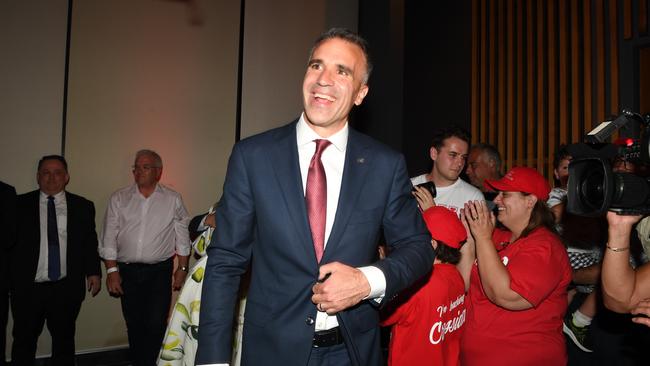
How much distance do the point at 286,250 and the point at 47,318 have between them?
3.42 m

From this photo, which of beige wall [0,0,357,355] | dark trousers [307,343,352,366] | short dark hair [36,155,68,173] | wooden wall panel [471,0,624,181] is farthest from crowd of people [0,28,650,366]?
wooden wall panel [471,0,624,181]

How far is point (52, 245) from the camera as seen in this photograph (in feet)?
12.7

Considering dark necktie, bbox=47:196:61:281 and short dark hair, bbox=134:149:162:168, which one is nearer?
dark necktie, bbox=47:196:61:281

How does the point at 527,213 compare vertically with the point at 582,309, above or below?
above

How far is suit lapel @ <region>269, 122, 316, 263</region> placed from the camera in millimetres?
1329

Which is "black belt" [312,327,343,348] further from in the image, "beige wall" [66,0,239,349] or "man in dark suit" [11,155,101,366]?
"beige wall" [66,0,239,349]

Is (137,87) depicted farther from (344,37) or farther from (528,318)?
(528,318)

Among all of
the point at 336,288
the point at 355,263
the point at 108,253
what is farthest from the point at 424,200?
the point at 108,253

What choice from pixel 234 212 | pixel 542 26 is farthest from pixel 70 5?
pixel 542 26

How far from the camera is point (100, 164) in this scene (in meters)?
4.45

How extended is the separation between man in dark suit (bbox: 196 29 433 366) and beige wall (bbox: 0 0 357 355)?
11.7 ft

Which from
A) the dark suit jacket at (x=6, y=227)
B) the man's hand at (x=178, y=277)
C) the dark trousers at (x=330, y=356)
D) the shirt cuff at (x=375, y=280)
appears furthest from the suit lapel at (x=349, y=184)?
the man's hand at (x=178, y=277)

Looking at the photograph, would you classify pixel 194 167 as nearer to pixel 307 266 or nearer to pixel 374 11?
pixel 374 11

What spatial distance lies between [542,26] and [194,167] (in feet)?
12.9
